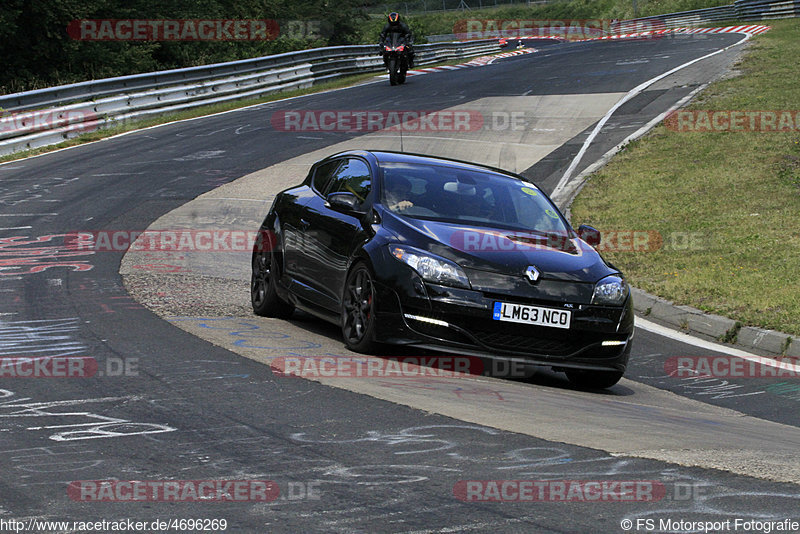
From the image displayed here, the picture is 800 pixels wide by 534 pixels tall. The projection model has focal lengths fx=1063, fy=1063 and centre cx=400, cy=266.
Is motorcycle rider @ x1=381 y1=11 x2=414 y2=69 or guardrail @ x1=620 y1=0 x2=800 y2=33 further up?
guardrail @ x1=620 y1=0 x2=800 y2=33

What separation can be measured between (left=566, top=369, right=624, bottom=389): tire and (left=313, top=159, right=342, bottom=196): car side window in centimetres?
280

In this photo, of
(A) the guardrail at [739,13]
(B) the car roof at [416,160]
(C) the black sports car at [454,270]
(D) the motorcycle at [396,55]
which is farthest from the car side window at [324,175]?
(A) the guardrail at [739,13]

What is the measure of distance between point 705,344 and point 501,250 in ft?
9.86

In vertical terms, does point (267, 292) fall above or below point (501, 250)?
below

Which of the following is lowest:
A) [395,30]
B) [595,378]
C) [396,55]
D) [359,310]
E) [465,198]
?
[595,378]

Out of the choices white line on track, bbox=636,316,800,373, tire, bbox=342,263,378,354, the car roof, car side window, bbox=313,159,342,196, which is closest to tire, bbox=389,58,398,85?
white line on track, bbox=636,316,800,373

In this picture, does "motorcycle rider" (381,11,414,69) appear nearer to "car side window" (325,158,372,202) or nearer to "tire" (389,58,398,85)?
"tire" (389,58,398,85)

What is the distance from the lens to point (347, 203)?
8391 mm

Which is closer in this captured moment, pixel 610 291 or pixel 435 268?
pixel 435 268

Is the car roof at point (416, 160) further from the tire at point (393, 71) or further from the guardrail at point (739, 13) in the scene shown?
the guardrail at point (739, 13)

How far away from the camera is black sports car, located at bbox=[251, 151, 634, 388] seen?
24.6 ft

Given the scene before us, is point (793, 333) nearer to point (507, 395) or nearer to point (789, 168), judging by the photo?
point (507, 395)

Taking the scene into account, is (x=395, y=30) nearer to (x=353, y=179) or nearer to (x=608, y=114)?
(x=608, y=114)

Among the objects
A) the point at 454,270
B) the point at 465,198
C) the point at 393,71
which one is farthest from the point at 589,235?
the point at 393,71
